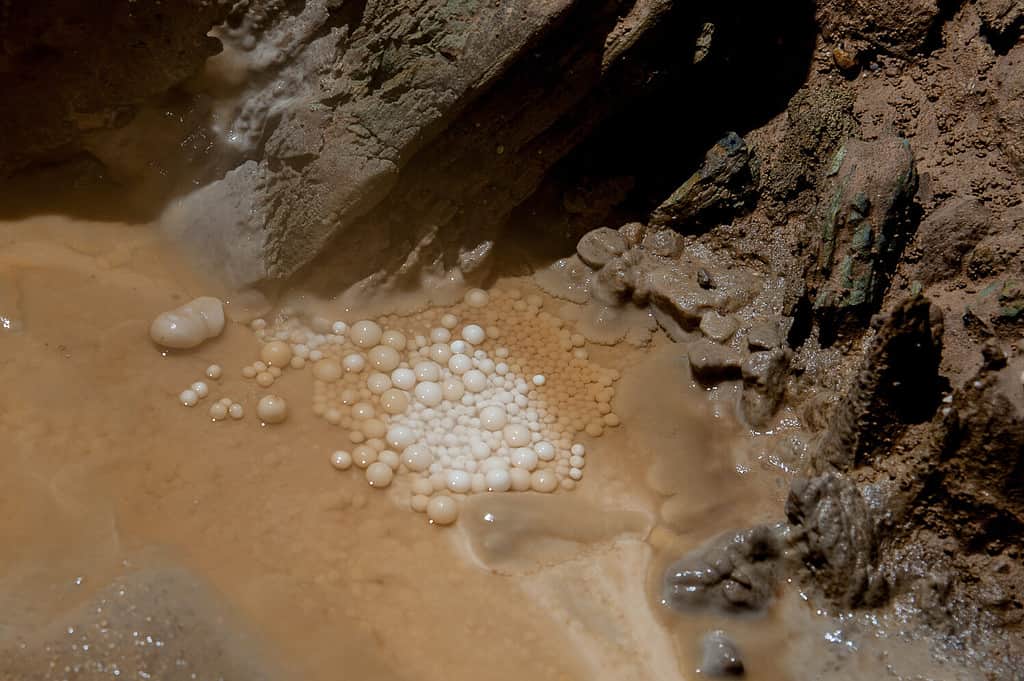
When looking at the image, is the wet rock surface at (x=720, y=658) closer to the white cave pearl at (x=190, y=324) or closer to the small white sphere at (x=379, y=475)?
the small white sphere at (x=379, y=475)

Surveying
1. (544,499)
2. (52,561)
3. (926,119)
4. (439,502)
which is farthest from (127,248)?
(926,119)

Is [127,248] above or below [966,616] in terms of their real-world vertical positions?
below

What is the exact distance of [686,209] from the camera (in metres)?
3.89

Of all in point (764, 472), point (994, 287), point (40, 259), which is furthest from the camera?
point (40, 259)

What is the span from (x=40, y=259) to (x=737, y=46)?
2904 mm

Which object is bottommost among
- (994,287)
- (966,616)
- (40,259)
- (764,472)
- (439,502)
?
(40,259)

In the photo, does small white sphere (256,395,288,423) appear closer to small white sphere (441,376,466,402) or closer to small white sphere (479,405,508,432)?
small white sphere (441,376,466,402)

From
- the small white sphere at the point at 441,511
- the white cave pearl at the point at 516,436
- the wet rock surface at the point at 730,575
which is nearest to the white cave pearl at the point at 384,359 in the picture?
the white cave pearl at the point at 516,436

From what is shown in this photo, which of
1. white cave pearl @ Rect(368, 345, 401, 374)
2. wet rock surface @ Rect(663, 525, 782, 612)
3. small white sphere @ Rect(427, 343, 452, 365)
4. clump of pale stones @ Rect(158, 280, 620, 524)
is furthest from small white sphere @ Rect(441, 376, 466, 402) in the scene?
wet rock surface @ Rect(663, 525, 782, 612)

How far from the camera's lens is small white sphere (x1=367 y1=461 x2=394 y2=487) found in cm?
328

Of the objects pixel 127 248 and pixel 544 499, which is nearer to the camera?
pixel 544 499

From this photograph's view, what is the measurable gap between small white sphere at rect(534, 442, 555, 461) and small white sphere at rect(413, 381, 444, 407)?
16.8 inches

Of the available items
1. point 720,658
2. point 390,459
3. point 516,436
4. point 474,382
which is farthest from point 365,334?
point 720,658

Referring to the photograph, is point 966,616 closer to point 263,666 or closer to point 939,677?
point 939,677
